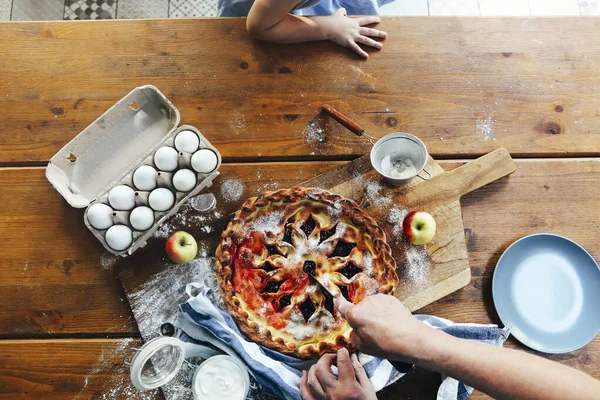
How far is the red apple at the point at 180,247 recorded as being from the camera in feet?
4.72

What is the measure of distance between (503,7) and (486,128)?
3.99 feet

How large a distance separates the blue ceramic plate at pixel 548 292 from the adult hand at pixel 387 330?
407mm

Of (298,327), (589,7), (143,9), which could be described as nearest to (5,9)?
(143,9)

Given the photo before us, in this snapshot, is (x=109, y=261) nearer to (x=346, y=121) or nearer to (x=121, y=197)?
(x=121, y=197)

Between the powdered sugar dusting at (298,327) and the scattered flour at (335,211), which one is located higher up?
the scattered flour at (335,211)

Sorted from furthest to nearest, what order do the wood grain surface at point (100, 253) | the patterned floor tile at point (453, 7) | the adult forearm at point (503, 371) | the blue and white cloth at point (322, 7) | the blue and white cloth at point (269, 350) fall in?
the patterned floor tile at point (453, 7)
the blue and white cloth at point (322, 7)
the wood grain surface at point (100, 253)
the blue and white cloth at point (269, 350)
the adult forearm at point (503, 371)

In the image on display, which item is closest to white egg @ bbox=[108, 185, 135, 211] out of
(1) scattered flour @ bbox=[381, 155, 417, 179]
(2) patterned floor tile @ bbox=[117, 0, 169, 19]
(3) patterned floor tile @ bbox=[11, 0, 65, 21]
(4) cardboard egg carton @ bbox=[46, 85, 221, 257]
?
(4) cardboard egg carton @ bbox=[46, 85, 221, 257]

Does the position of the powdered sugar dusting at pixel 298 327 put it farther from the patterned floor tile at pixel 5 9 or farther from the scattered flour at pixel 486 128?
the patterned floor tile at pixel 5 9

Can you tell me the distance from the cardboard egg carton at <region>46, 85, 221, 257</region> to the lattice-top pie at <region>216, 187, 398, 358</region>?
196 millimetres

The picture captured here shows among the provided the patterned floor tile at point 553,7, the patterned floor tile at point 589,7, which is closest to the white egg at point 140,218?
the patterned floor tile at point 553,7

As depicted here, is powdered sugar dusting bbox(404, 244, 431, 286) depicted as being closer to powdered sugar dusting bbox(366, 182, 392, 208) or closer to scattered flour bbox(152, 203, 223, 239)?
powdered sugar dusting bbox(366, 182, 392, 208)

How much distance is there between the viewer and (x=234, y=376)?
136 centimetres

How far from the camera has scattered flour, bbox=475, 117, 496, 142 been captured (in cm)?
158

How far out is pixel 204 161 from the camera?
1425 mm
